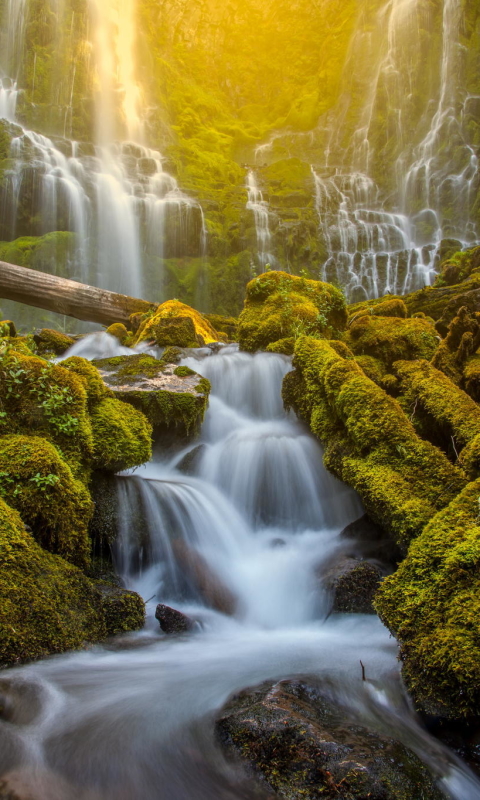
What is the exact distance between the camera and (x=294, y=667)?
3035 mm

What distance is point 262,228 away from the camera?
2738 centimetres

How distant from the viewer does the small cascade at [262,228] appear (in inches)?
1042

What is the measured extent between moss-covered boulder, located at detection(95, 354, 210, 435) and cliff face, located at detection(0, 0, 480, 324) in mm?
19666

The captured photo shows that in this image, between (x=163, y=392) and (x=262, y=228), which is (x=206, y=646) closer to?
(x=163, y=392)

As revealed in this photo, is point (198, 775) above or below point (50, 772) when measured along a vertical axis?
below

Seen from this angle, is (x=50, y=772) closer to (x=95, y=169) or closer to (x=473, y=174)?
(x=95, y=169)

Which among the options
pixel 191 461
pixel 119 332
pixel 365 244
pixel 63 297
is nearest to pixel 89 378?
pixel 191 461

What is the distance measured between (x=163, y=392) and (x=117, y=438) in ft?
5.39

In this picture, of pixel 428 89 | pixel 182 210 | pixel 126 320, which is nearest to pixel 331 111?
pixel 428 89

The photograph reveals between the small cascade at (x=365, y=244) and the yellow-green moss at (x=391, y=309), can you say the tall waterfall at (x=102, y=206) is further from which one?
the yellow-green moss at (x=391, y=309)

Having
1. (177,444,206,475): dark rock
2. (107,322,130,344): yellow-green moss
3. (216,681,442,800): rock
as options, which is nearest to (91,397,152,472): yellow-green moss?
(177,444,206,475): dark rock

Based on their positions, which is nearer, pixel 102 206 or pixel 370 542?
pixel 370 542

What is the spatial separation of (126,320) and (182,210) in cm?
1698

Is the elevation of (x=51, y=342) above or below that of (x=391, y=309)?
below
